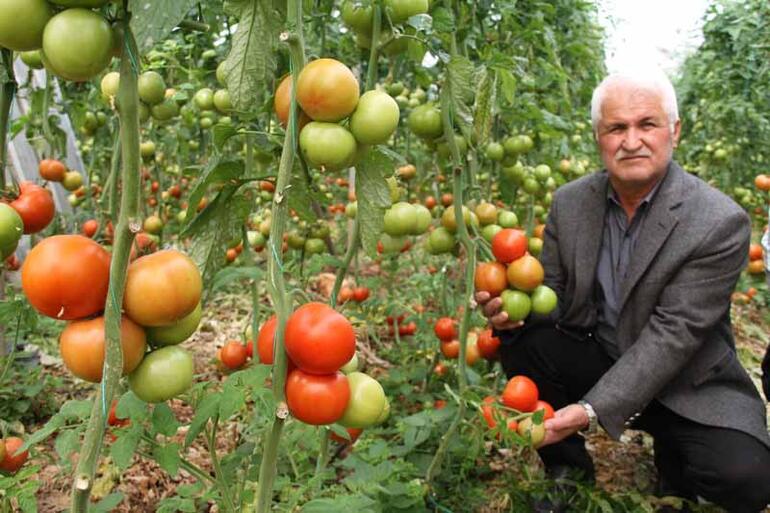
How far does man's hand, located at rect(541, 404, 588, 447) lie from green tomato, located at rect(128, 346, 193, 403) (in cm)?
123

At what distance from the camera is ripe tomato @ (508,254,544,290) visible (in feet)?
5.69

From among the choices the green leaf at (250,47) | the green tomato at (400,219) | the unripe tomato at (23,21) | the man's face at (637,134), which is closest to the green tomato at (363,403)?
the green leaf at (250,47)

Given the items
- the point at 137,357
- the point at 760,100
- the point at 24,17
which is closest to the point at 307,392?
the point at 137,357

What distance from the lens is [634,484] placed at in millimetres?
2303

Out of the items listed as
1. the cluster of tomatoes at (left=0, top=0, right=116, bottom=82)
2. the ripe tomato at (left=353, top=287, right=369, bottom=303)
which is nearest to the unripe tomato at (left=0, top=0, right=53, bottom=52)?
the cluster of tomatoes at (left=0, top=0, right=116, bottom=82)

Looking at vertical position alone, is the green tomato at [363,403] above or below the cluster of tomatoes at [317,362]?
below

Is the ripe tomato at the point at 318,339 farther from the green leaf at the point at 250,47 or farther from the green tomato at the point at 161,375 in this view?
the green leaf at the point at 250,47

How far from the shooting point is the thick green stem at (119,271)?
26.8 inches

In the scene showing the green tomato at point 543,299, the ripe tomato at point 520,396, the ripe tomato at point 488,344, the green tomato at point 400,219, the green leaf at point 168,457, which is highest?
the green tomato at point 400,219

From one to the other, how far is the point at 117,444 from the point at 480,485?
1488 millimetres

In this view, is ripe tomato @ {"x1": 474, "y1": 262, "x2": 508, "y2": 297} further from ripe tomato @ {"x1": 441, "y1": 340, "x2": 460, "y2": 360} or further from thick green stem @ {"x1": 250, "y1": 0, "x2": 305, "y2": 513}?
thick green stem @ {"x1": 250, "y1": 0, "x2": 305, "y2": 513}

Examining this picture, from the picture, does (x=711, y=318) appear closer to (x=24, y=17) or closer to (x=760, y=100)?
(x=24, y=17)

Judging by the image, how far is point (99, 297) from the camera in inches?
29.4

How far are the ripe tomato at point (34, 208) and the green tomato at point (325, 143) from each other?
2.03ft
